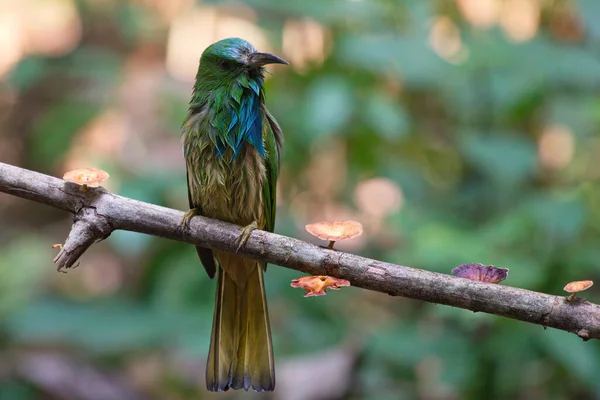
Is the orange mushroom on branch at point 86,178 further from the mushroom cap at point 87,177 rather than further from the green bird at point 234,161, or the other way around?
the green bird at point 234,161

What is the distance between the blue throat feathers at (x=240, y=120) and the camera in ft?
8.33

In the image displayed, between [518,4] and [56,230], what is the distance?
371cm

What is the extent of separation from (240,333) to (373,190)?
2356 mm

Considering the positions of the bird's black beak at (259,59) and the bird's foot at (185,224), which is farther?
the bird's black beak at (259,59)

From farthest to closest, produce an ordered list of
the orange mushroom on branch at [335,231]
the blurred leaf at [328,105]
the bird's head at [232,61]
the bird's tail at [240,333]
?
the blurred leaf at [328,105] → the bird's head at [232,61] → the bird's tail at [240,333] → the orange mushroom on branch at [335,231]

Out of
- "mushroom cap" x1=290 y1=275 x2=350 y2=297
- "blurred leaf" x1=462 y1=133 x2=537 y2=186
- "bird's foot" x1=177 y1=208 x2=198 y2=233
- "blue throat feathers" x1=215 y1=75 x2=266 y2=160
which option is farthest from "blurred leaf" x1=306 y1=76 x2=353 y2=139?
"mushroom cap" x1=290 y1=275 x2=350 y2=297

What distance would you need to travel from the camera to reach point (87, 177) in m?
2.02

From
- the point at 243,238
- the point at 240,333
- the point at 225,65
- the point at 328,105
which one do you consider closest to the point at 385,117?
the point at 328,105

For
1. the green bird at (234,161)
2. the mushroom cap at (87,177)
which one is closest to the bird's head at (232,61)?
the green bird at (234,161)

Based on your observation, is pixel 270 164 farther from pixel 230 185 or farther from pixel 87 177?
pixel 87 177

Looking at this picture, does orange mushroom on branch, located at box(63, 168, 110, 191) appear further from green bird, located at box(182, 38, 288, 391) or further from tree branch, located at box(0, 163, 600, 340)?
green bird, located at box(182, 38, 288, 391)

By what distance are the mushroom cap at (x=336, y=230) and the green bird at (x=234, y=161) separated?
58 cm

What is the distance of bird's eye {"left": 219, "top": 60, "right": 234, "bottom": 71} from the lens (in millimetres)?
2559

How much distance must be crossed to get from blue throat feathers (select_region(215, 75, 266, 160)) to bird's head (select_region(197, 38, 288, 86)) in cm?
3
